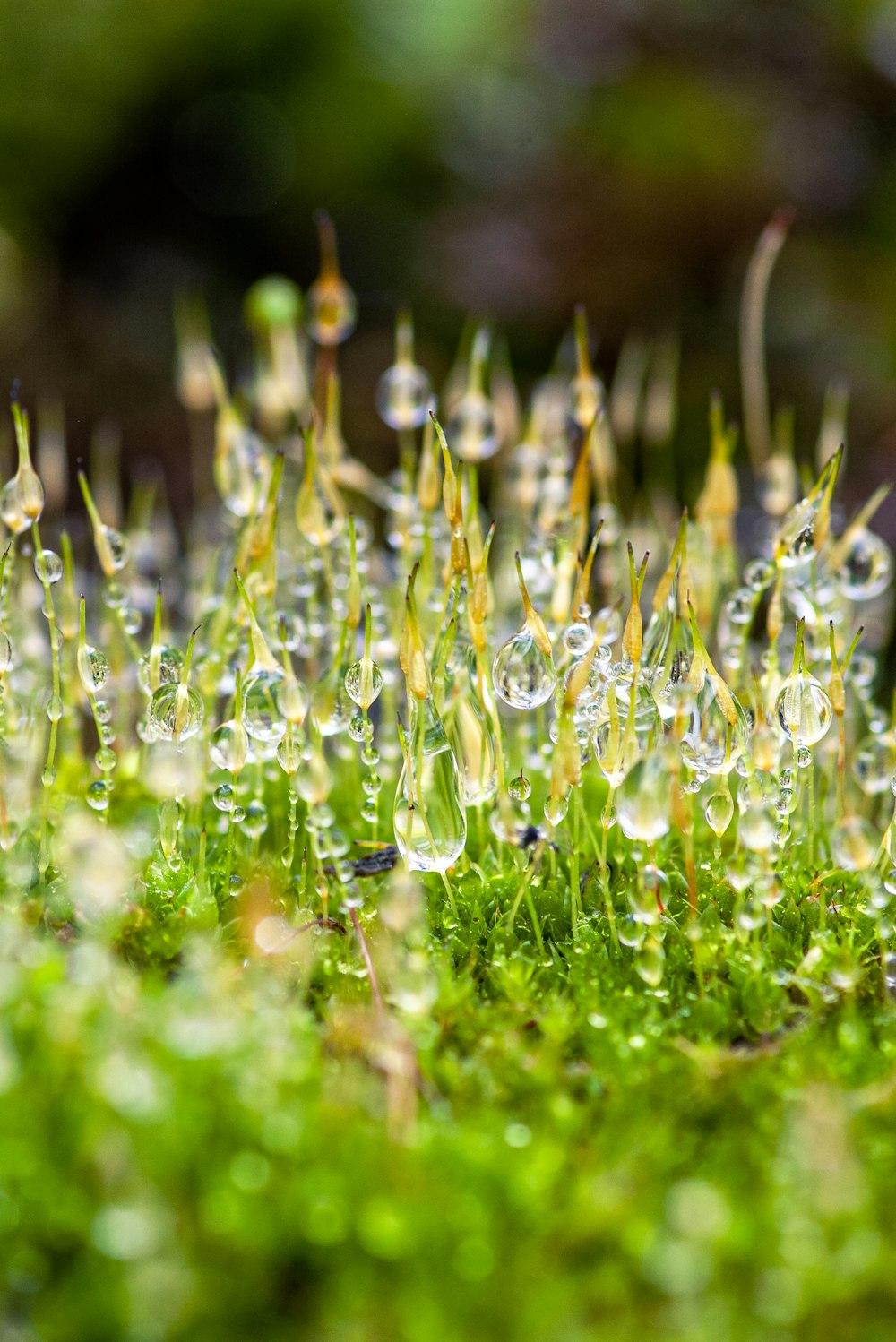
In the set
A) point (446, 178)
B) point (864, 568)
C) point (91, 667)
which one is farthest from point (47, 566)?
point (446, 178)

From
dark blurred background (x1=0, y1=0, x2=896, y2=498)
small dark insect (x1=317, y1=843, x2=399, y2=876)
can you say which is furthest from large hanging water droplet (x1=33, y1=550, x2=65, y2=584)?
dark blurred background (x1=0, y1=0, x2=896, y2=498)

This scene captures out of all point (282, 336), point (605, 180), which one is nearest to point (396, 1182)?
point (282, 336)

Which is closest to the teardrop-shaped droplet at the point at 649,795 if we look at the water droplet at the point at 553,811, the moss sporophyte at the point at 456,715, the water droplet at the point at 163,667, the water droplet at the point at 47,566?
the moss sporophyte at the point at 456,715

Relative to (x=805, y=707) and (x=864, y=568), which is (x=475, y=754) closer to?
(x=805, y=707)

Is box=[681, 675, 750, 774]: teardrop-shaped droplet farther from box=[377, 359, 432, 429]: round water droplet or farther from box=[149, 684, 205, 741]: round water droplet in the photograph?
box=[377, 359, 432, 429]: round water droplet

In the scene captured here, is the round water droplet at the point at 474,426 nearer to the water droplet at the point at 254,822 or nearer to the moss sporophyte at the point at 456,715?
the moss sporophyte at the point at 456,715

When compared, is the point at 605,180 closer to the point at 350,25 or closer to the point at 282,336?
the point at 350,25
